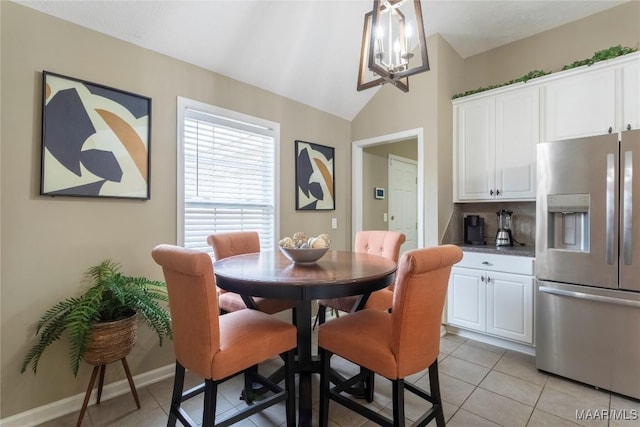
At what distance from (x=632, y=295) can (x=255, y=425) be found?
253cm

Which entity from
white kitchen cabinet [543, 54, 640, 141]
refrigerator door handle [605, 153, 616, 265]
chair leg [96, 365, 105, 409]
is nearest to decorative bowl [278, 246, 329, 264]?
chair leg [96, 365, 105, 409]

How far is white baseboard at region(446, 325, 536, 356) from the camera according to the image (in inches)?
104

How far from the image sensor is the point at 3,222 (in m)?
1.70

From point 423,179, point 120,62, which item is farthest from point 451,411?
point 120,62

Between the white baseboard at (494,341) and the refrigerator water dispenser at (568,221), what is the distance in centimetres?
97

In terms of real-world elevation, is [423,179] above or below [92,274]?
above

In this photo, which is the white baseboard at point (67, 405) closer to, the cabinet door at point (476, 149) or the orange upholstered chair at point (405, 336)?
the orange upholstered chair at point (405, 336)

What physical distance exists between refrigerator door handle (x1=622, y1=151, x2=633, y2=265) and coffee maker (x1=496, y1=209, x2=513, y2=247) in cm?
101

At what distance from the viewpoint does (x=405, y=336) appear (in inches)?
53.9

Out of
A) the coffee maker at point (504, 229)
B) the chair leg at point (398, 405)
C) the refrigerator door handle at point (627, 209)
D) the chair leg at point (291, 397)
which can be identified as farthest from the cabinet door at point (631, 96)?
the chair leg at point (291, 397)

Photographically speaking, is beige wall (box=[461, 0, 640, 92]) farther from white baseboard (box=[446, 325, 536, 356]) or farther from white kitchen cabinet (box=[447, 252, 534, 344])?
white baseboard (box=[446, 325, 536, 356])

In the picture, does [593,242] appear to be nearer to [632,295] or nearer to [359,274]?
[632,295]

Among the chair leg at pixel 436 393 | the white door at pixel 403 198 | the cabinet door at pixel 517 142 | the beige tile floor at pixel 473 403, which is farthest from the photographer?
the white door at pixel 403 198

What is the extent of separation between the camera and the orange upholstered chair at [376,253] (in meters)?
2.32
